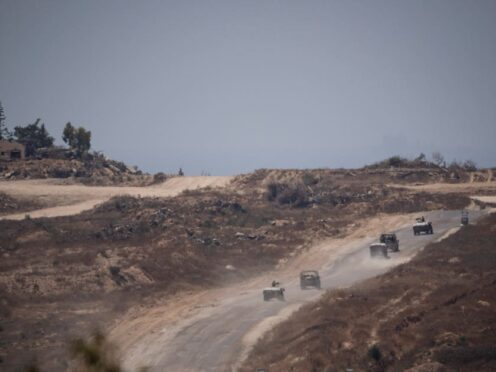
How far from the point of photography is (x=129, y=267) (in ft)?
167

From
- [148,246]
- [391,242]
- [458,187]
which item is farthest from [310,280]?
[458,187]

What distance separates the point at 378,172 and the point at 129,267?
51951 mm

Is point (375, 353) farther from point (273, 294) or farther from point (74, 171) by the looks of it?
point (74, 171)

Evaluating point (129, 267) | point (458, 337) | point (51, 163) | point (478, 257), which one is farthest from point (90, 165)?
point (458, 337)

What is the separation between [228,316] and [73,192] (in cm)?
5071

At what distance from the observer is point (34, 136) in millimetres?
117625

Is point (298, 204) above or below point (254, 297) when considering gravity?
above

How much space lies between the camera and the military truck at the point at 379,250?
176ft

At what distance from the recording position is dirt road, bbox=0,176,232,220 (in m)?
78.1

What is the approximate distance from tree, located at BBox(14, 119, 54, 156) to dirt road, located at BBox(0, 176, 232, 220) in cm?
2533

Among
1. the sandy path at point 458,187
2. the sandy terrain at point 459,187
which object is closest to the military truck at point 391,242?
the sandy terrain at point 459,187

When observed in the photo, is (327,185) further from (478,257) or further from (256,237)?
(478,257)

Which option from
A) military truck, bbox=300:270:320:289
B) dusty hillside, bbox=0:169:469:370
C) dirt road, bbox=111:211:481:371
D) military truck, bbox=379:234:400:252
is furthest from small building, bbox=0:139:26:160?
military truck, bbox=300:270:320:289

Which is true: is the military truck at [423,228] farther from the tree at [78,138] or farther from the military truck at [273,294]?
the tree at [78,138]
